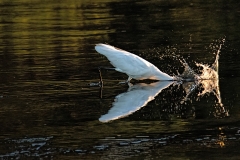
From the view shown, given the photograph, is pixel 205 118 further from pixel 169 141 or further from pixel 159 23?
pixel 159 23

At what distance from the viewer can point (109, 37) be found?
922 inches

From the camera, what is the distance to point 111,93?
550 inches

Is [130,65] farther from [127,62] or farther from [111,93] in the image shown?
[111,93]

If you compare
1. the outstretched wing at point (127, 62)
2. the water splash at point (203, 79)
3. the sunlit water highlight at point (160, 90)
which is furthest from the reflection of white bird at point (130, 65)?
the water splash at point (203, 79)

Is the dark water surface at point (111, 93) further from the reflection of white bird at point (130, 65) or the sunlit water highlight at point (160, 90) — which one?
the reflection of white bird at point (130, 65)

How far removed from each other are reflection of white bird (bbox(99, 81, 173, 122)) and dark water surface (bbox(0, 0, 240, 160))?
0.33ft

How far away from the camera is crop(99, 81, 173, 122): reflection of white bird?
39.0ft

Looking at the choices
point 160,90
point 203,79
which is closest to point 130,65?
point 160,90

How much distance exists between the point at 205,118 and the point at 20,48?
1127 cm

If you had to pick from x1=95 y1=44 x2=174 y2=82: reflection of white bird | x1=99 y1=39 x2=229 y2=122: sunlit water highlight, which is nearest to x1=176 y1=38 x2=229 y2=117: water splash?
x1=99 y1=39 x2=229 y2=122: sunlit water highlight

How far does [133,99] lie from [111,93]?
785 mm

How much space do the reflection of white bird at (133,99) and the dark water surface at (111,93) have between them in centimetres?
10

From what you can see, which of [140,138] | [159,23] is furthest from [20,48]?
[140,138]

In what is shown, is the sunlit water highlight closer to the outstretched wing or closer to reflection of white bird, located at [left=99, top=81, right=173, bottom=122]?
reflection of white bird, located at [left=99, top=81, right=173, bottom=122]
